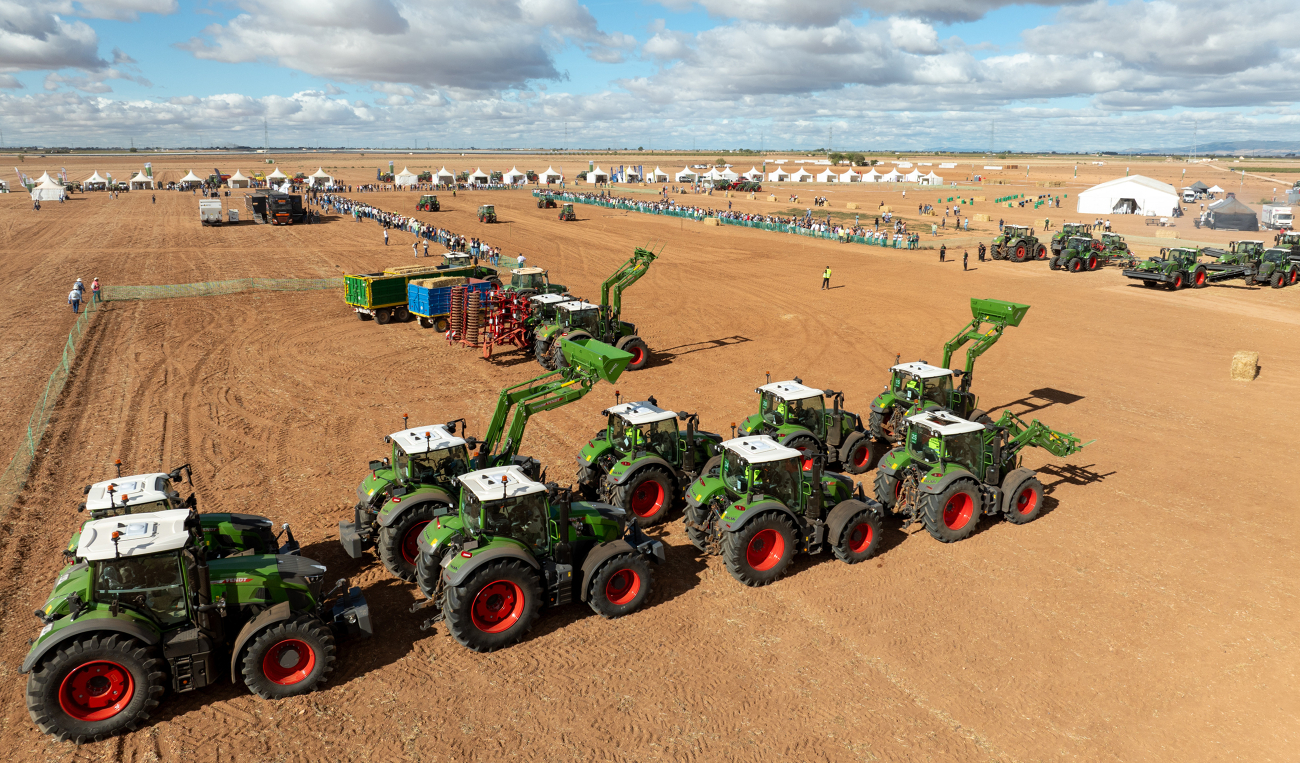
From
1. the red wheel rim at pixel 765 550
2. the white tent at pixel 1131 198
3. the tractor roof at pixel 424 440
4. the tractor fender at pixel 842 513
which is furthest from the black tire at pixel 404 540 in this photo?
the white tent at pixel 1131 198

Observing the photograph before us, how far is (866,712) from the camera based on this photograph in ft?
25.0

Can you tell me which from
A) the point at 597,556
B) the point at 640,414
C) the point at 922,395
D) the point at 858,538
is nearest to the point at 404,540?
the point at 597,556

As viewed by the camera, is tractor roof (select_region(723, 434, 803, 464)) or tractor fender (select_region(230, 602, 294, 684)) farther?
tractor roof (select_region(723, 434, 803, 464))

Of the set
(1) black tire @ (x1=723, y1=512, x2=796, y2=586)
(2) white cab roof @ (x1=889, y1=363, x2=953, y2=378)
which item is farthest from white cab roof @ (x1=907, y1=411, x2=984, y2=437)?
(1) black tire @ (x1=723, y1=512, x2=796, y2=586)

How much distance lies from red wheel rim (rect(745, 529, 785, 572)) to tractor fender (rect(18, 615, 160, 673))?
7.12 meters

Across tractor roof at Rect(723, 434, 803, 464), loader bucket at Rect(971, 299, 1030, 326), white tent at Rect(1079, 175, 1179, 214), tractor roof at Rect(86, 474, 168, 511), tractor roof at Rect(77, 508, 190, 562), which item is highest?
white tent at Rect(1079, 175, 1179, 214)

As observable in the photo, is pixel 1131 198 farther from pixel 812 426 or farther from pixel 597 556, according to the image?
pixel 597 556

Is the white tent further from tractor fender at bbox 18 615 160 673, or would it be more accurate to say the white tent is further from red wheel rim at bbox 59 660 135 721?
red wheel rim at bbox 59 660 135 721

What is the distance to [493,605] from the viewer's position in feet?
28.2

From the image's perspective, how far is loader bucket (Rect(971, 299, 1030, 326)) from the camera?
48.4ft

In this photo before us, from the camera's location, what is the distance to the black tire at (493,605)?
8164 millimetres

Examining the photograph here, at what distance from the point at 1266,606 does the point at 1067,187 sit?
106 meters

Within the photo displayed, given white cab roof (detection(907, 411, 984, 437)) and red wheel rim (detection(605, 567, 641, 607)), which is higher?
white cab roof (detection(907, 411, 984, 437))

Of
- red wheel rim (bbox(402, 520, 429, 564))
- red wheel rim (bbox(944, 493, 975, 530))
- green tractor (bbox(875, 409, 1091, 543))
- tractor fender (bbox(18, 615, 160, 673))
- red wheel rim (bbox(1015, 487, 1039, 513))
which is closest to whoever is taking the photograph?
tractor fender (bbox(18, 615, 160, 673))
